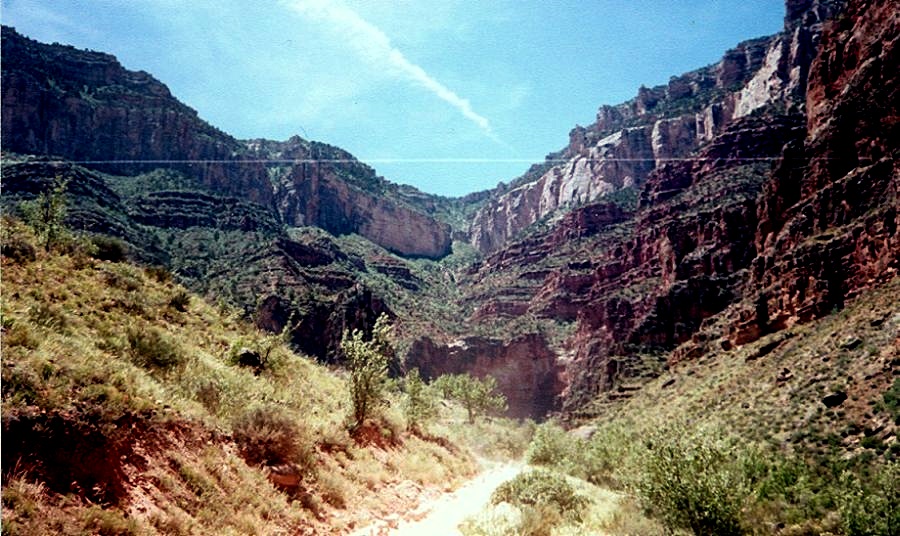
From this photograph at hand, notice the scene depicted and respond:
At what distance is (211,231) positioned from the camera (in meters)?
96.4

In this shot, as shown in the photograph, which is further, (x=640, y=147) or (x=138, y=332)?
(x=640, y=147)

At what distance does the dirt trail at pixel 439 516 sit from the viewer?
10852mm

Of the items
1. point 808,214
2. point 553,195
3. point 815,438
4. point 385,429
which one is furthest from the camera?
point 553,195

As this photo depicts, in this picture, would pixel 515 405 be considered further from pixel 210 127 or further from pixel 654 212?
pixel 210 127

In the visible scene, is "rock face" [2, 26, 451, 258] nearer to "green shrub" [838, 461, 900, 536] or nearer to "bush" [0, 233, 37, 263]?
"bush" [0, 233, 37, 263]

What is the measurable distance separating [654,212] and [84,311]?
337ft

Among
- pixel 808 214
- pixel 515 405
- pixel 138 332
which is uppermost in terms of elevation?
pixel 808 214

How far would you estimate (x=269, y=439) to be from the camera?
10766mm

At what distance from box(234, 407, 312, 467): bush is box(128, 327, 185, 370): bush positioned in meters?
2.69

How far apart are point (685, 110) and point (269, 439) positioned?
173m

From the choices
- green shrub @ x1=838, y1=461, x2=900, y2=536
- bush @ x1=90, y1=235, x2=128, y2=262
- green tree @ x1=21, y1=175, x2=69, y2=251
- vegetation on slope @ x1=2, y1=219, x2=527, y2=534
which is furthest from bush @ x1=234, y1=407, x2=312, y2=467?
bush @ x1=90, y1=235, x2=128, y2=262

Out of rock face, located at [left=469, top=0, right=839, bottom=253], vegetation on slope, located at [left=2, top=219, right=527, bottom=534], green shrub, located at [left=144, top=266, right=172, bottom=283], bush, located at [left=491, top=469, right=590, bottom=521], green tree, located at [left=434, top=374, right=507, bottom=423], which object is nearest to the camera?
vegetation on slope, located at [left=2, top=219, right=527, bottom=534]

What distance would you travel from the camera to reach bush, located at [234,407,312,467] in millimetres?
10531

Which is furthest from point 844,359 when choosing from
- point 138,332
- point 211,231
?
point 211,231
